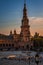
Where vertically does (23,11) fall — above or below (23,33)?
above

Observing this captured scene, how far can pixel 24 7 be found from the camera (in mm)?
59812

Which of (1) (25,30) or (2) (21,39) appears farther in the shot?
(2) (21,39)

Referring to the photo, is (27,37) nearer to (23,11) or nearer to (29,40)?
(29,40)

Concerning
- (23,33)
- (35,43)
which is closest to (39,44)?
Answer: (35,43)

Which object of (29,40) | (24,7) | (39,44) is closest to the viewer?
(39,44)

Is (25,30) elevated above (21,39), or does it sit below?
above

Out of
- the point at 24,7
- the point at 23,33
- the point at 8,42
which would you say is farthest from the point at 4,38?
the point at 24,7

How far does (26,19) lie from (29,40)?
5.42 metres

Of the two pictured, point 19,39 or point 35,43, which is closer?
point 35,43

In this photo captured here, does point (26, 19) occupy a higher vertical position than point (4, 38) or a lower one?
higher

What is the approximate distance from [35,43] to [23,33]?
14.0 ft

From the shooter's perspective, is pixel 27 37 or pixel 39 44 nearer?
pixel 39 44

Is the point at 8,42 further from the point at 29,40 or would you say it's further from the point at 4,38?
the point at 29,40

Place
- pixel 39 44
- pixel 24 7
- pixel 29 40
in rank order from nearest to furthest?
pixel 39 44
pixel 29 40
pixel 24 7
